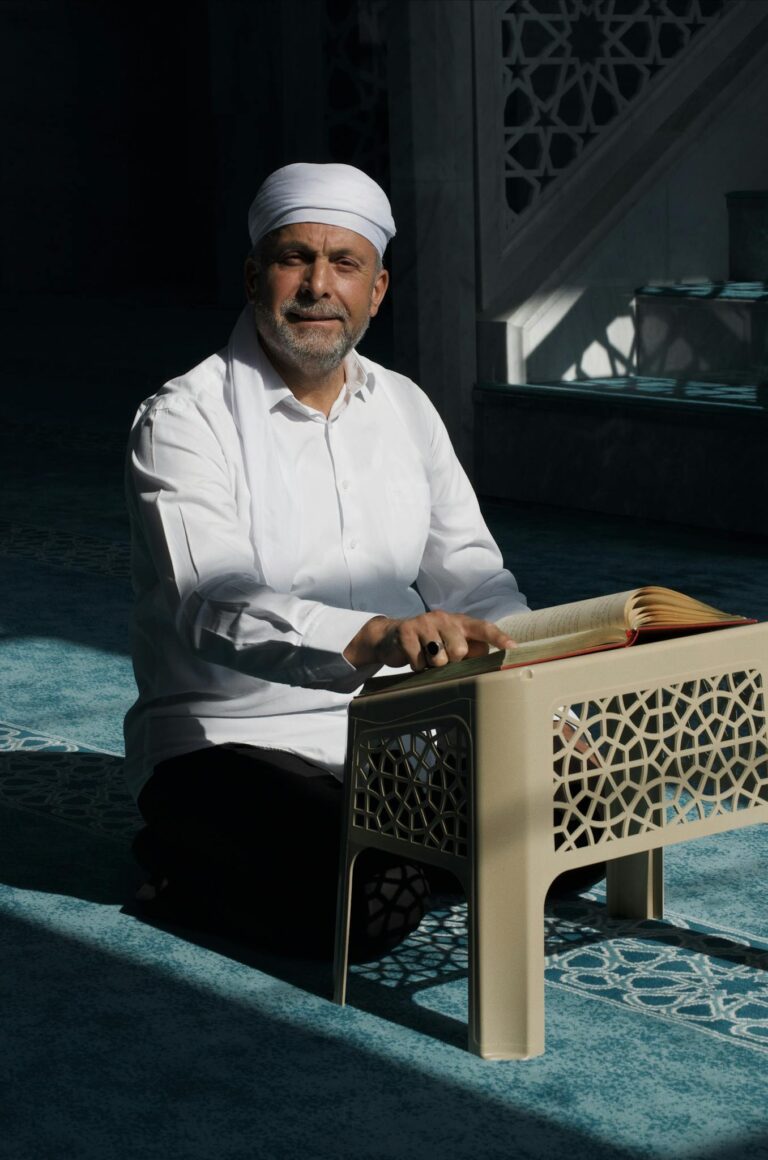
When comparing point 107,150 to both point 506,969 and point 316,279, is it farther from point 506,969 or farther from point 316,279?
point 506,969

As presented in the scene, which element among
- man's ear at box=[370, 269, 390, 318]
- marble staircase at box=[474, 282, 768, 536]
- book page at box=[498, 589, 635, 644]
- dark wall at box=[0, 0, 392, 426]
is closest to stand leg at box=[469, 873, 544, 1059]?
book page at box=[498, 589, 635, 644]

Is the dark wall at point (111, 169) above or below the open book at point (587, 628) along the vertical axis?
above

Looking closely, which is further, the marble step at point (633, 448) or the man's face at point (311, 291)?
the marble step at point (633, 448)

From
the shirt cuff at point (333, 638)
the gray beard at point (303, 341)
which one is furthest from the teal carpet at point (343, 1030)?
the gray beard at point (303, 341)

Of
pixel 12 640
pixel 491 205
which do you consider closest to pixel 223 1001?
pixel 12 640

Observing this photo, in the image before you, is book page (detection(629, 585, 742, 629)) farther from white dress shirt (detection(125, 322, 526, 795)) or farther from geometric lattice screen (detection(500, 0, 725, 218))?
geometric lattice screen (detection(500, 0, 725, 218))

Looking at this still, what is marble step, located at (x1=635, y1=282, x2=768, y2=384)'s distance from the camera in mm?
7371

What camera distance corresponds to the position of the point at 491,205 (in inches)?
298

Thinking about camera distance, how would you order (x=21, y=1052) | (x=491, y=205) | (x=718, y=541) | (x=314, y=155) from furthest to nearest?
1. (x=314, y=155)
2. (x=491, y=205)
3. (x=718, y=541)
4. (x=21, y=1052)

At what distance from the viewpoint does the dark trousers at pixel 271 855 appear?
2.83m

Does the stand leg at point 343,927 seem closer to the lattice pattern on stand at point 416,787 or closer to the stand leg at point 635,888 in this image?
the lattice pattern on stand at point 416,787

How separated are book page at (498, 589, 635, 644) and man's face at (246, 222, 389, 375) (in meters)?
0.55

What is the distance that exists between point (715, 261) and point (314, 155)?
100 inches

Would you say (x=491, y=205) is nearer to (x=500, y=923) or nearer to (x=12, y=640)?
(x=12, y=640)
